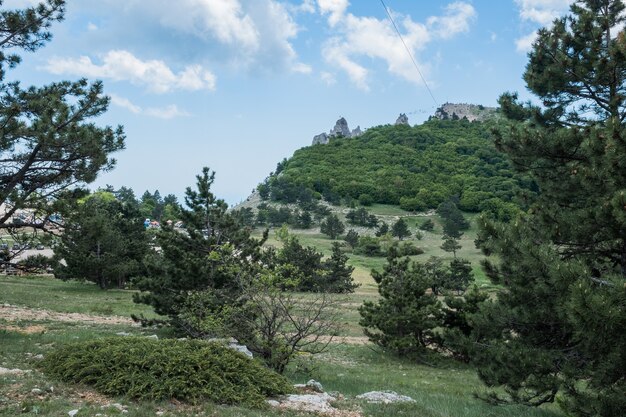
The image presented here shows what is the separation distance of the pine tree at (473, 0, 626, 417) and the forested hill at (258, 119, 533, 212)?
98654 mm

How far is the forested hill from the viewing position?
123562 mm

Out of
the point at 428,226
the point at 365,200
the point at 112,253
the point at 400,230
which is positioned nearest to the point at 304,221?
the point at 400,230

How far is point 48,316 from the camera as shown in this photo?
20.0m

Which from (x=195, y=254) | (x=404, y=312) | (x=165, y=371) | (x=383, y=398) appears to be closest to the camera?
(x=165, y=371)

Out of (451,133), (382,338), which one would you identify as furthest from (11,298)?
(451,133)

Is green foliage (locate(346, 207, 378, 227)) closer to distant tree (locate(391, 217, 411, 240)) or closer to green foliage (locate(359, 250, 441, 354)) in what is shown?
distant tree (locate(391, 217, 411, 240))

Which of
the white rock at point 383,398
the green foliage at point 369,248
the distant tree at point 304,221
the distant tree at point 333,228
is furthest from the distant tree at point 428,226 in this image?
the white rock at point 383,398

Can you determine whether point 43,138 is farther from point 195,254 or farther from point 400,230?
point 400,230

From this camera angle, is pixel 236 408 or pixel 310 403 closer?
pixel 236 408

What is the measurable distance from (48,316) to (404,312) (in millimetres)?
14569

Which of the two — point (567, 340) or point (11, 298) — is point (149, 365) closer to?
point (567, 340)

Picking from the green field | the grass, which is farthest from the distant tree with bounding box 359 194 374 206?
the green field

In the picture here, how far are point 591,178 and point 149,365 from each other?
A: 8.21m

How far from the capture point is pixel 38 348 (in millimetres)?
11641
